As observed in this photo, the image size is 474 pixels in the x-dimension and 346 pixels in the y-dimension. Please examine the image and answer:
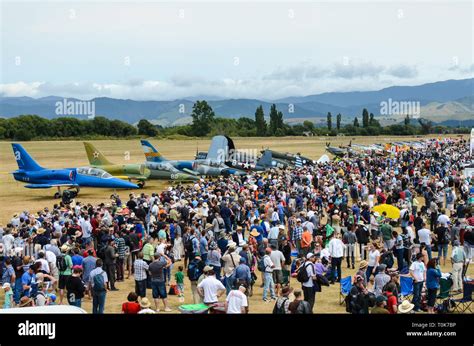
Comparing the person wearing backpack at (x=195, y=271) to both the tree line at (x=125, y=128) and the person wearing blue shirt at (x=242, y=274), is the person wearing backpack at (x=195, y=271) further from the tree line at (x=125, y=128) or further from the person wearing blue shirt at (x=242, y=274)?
the tree line at (x=125, y=128)

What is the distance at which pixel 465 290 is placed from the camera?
9.37m

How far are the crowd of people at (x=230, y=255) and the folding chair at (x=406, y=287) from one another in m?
0.23

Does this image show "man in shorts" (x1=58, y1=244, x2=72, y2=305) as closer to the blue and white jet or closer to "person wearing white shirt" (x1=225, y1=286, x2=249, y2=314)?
"person wearing white shirt" (x1=225, y1=286, x2=249, y2=314)

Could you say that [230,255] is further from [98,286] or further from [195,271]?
[98,286]

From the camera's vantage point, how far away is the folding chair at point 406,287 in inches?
392

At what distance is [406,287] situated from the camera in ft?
33.0

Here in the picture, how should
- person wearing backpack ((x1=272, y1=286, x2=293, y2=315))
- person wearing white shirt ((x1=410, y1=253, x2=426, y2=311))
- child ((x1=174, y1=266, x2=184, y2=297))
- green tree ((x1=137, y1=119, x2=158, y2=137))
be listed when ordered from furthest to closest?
green tree ((x1=137, y1=119, x2=158, y2=137)), child ((x1=174, y1=266, x2=184, y2=297)), person wearing white shirt ((x1=410, y1=253, x2=426, y2=311)), person wearing backpack ((x1=272, y1=286, x2=293, y2=315))

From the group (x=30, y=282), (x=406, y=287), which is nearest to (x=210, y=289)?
(x=30, y=282)

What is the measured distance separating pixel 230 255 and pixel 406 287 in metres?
3.37

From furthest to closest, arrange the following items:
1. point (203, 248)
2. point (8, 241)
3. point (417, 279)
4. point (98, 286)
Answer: point (8, 241), point (203, 248), point (417, 279), point (98, 286)

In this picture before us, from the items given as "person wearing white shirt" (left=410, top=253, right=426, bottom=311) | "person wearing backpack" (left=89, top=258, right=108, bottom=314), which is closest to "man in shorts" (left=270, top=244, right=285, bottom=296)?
"person wearing white shirt" (left=410, top=253, right=426, bottom=311)

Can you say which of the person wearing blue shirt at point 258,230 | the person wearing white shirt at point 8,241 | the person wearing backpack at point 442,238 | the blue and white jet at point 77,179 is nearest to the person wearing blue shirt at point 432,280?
the person wearing backpack at point 442,238

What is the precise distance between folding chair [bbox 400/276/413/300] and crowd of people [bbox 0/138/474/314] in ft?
0.76

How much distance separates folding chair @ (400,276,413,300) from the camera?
9961 millimetres
